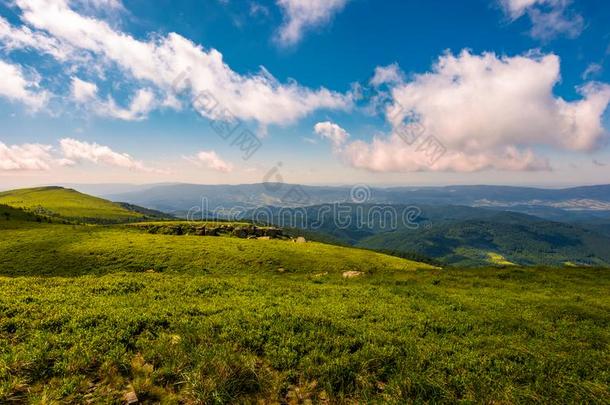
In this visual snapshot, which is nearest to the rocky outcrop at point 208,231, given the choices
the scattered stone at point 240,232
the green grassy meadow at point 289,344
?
the scattered stone at point 240,232

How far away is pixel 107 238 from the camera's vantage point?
146 ft

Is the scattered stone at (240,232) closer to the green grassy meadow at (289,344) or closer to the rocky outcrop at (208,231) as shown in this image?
the rocky outcrop at (208,231)

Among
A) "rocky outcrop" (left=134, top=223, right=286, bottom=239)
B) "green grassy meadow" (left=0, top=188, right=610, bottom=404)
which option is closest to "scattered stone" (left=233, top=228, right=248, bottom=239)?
"rocky outcrop" (left=134, top=223, right=286, bottom=239)

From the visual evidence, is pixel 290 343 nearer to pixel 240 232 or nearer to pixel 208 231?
pixel 208 231

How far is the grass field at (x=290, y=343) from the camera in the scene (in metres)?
8.30

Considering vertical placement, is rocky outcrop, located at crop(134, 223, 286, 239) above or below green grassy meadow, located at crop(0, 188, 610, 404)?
below

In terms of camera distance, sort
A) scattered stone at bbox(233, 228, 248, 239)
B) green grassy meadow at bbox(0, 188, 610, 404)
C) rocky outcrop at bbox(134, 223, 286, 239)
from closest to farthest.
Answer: green grassy meadow at bbox(0, 188, 610, 404)
rocky outcrop at bbox(134, 223, 286, 239)
scattered stone at bbox(233, 228, 248, 239)

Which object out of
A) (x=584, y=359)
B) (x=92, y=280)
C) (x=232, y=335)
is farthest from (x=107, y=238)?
(x=584, y=359)

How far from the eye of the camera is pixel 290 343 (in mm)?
11062

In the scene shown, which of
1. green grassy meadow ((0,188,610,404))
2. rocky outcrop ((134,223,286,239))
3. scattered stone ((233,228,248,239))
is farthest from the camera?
scattered stone ((233,228,248,239))

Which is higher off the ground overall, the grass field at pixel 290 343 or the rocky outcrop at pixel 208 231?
the grass field at pixel 290 343

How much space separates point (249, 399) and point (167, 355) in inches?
132

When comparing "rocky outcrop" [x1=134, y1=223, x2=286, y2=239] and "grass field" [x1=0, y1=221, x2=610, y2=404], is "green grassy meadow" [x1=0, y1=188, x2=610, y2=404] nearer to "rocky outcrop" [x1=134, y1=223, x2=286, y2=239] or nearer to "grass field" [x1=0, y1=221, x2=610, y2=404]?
"grass field" [x1=0, y1=221, x2=610, y2=404]

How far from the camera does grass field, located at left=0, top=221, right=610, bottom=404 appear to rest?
27.2ft
